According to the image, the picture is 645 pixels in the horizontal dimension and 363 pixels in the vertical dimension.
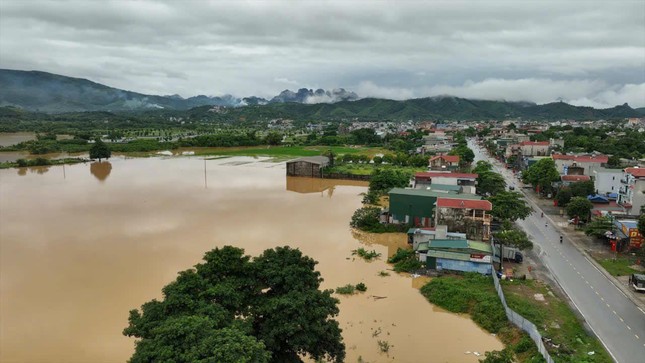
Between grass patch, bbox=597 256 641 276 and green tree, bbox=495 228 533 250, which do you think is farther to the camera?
green tree, bbox=495 228 533 250

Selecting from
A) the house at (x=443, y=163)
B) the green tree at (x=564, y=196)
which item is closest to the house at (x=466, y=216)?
the green tree at (x=564, y=196)

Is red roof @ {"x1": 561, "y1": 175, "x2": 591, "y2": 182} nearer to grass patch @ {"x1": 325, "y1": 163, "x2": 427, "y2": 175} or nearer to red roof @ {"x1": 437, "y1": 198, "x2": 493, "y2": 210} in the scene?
grass patch @ {"x1": 325, "y1": 163, "x2": 427, "y2": 175}

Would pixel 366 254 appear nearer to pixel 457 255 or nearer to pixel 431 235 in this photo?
pixel 431 235

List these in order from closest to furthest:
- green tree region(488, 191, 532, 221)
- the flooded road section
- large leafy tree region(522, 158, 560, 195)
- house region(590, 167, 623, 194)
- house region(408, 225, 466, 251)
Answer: the flooded road section → house region(408, 225, 466, 251) → green tree region(488, 191, 532, 221) → house region(590, 167, 623, 194) → large leafy tree region(522, 158, 560, 195)

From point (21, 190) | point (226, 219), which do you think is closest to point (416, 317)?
point (226, 219)

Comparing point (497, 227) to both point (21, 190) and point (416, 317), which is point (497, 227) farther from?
point (21, 190)

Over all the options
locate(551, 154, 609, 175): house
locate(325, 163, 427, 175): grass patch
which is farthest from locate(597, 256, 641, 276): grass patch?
locate(325, 163, 427, 175): grass patch

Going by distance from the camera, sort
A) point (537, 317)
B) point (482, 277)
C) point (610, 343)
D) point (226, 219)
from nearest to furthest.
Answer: point (610, 343)
point (537, 317)
point (482, 277)
point (226, 219)
